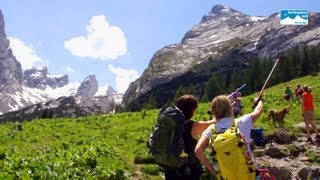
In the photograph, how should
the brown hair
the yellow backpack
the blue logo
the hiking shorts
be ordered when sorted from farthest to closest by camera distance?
the hiking shorts → the blue logo → the brown hair → the yellow backpack

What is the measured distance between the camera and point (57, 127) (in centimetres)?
3372

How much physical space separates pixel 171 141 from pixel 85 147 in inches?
351

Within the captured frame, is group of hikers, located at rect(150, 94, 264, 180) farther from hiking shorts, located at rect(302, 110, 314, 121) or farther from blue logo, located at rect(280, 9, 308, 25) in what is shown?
hiking shorts, located at rect(302, 110, 314, 121)

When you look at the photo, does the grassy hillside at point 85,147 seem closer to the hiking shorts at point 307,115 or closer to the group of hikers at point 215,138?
the hiking shorts at point 307,115

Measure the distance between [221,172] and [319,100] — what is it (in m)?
29.0

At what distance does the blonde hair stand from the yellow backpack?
0.57m

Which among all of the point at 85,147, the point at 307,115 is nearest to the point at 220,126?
the point at 85,147

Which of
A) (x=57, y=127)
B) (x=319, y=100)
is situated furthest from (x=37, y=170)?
(x=319, y=100)

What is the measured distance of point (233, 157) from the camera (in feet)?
30.6

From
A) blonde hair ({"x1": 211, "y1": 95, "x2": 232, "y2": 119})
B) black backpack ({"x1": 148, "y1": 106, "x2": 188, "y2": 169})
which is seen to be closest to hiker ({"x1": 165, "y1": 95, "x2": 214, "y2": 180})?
black backpack ({"x1": 148, "y1": 106, "x2": 188, "y2": 169})

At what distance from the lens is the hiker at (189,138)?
10.4 m

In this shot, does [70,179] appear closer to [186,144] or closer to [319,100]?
[186,144]

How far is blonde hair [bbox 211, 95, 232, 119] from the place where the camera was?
991cm

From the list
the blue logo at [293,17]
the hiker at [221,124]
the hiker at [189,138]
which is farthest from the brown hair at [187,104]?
the blue logo at [293,17]
